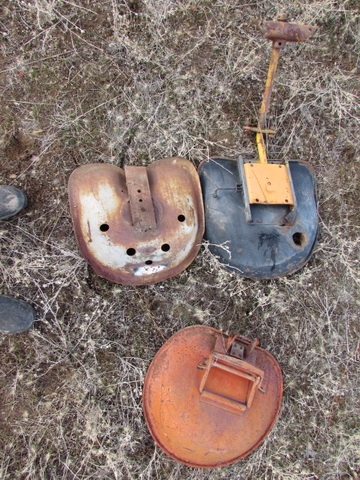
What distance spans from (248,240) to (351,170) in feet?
3.55

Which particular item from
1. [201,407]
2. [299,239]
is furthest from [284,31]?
[201,407]

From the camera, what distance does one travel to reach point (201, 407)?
239 centimetres

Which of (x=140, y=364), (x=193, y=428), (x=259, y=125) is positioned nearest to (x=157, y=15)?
(x=259, y=125)

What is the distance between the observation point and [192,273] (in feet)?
9.27

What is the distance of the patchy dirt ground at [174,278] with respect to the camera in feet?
8.89

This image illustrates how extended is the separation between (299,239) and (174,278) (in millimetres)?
950

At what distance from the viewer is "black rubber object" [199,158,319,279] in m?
2.73

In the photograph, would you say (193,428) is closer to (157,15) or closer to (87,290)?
(87,290)

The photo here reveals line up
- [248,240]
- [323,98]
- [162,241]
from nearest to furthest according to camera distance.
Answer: [162,241]
[248,240]
[323,98]

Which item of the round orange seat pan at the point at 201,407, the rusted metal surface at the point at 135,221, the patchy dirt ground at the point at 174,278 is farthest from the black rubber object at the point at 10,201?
the round orange seat pan at the point at 201,407

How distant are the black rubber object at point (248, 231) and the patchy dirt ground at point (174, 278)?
13 cm

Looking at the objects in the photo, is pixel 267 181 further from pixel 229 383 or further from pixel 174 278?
pixel 229 383

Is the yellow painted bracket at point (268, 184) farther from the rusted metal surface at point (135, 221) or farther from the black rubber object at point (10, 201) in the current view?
the black rubber object at point (10, 201)

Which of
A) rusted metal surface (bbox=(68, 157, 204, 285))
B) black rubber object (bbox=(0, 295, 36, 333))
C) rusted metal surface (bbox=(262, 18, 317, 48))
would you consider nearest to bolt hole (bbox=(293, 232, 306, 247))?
rusted metal surface (bbox=(68, 157, 204, 285))
